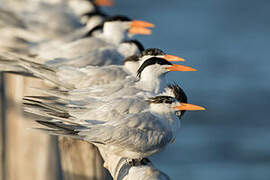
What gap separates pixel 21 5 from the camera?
704cm

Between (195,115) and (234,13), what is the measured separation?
6971mm

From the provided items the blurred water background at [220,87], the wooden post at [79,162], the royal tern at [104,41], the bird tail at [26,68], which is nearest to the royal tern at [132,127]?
the wooden post at [79,162]

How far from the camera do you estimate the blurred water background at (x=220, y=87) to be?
7.86 m

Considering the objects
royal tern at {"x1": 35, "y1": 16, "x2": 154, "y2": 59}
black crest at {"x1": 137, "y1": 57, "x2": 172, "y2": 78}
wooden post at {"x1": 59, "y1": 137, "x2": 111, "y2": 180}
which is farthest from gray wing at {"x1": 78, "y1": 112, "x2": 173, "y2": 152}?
royal tern at {"x1": 35, "y1": 16, "x2": 154, "y2": 59}

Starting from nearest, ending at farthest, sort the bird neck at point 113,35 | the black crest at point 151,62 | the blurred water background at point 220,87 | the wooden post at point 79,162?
the wooden post at point 79,162, the black crest at point 151,62, the bird neck at point 113,35, the blurred water background at point 220,87

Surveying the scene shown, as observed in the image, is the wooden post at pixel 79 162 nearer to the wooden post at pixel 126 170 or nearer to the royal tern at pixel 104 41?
the wooden post at pixel 126 170

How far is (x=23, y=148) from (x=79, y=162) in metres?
0.35

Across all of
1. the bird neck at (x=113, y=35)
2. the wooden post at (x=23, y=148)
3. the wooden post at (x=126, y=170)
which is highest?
the bird neck at (x=113, y=35)

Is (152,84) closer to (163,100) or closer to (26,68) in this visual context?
(163,100)

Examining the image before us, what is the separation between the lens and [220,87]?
1023 centimetres

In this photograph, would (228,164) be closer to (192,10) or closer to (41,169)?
(41,169)

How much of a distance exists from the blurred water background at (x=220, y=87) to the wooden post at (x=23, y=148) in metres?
4.62

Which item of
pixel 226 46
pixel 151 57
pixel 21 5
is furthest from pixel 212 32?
pixel 151 57

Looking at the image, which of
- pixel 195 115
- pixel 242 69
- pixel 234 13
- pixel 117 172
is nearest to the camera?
pixel 117 172
